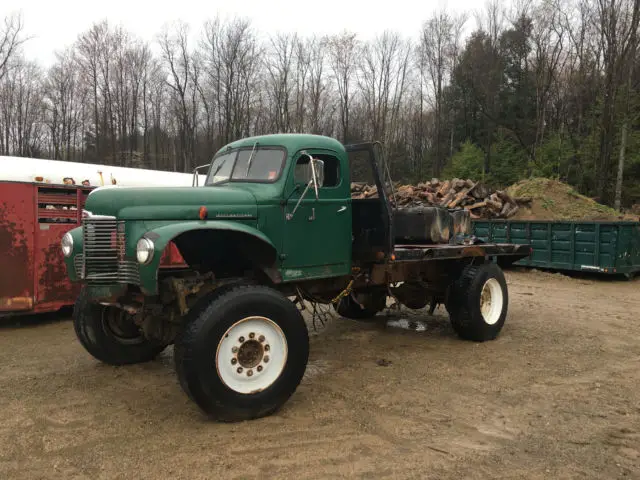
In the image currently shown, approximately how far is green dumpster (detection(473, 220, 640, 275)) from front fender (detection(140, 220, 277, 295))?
1032 cm

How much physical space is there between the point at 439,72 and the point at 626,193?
66.6 ft

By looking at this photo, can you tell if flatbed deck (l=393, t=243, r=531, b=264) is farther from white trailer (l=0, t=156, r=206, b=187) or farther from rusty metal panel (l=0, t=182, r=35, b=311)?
rusty metal panel (l=0, t=182, r=35, b=311)

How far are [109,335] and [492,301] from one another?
510 centimetres

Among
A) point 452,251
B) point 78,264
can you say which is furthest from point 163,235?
point 452,251

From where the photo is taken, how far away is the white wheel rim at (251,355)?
13.0ft

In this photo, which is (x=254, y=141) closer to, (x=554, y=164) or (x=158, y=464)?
(x=158, y=464)

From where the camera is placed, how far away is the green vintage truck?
3.94 metres

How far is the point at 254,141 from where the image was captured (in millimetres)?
5246

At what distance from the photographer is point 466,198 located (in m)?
A: 18.2

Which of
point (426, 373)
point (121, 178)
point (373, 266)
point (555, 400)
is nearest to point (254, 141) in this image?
point (373, 266)

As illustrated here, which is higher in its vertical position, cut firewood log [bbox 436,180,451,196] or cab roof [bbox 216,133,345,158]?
cut firewood log [bbox 436,180,451,196]

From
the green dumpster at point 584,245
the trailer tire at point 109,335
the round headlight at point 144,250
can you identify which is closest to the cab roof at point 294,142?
the round headlight at point 144,250

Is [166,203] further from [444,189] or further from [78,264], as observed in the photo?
[444,189]

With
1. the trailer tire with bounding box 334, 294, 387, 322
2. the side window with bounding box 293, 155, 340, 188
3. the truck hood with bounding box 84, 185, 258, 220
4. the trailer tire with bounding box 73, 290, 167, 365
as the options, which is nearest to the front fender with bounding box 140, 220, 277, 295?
the truck hood with bounding box 84, 185, 258, 220
